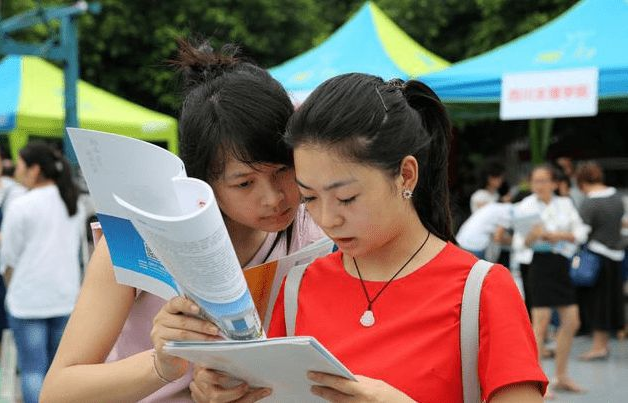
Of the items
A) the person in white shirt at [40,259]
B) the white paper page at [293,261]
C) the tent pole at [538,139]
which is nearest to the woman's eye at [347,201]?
the white paper page at [293,261]

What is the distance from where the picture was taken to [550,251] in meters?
7.92

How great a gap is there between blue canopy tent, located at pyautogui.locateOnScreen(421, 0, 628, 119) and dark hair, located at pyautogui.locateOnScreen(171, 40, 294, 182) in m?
5.28

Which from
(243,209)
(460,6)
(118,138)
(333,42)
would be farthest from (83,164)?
(460,6)

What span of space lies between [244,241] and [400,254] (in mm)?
444

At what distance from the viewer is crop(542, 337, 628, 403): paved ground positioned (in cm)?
719

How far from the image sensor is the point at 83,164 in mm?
1659

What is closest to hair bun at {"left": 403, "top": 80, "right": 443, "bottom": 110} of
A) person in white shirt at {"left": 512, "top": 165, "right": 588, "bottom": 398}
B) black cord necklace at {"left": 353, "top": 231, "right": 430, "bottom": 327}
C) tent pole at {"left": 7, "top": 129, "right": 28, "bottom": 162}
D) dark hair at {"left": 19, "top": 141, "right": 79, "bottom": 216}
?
black cord necklace at {"left": 353, "top": 231, "right": 430, "bottom": 327}

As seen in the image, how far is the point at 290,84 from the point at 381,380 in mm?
8482

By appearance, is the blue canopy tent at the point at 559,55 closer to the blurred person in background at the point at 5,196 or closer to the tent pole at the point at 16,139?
the blurred person in background at the point at 5,196

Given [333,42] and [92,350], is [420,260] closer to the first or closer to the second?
[92,350]

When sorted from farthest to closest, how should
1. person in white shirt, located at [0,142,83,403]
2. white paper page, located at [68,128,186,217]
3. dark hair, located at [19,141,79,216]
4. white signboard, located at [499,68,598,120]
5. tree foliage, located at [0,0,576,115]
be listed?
tree foliage, located at [0,0,576,115] → white signboard, located at [499,68,598,120] → dark hair, located at [19,141,79,216] → person in white shirt, located at [0,142,83,403] → white paper page, located at [68,128,186,217]

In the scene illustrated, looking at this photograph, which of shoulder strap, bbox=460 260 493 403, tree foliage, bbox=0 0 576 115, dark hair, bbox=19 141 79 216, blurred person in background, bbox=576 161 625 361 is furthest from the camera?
tree foliage, bbox=0 0 576 115

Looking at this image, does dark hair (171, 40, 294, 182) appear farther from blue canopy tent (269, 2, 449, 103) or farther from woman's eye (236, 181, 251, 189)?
blue canopy tent (269, 2, 449, 103)

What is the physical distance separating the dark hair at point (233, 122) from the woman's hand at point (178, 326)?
350mm
